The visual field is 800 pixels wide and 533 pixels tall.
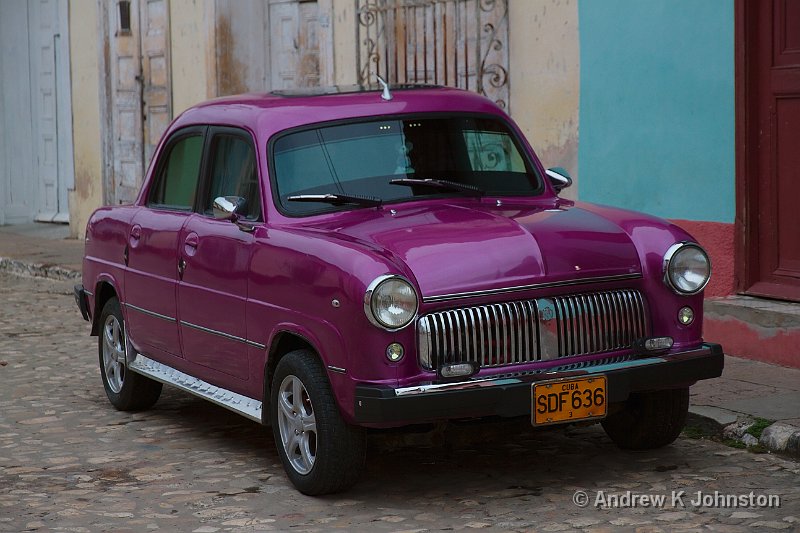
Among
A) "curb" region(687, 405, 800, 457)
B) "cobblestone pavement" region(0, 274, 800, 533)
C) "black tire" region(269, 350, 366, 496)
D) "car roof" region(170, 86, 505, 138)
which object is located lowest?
"cobblestone pavement" region(0, 274, 800, 533)

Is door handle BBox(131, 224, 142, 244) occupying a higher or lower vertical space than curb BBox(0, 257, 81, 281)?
higher

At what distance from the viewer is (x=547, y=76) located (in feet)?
36.3

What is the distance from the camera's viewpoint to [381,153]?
21.9 ft

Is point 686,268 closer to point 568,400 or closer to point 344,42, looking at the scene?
point 568,400

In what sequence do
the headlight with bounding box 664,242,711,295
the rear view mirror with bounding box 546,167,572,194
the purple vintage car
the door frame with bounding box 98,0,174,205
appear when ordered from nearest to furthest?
the purple vintage car → the headlight with bounding box 664,242,711,295 → the rear view mirror with bounding box 546,167,572,194 → the door frame with bounding box 98,0,174,205

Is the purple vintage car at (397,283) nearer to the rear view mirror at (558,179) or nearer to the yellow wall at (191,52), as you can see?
the rear view mirror at (558,179)

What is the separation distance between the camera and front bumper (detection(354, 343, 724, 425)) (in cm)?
548

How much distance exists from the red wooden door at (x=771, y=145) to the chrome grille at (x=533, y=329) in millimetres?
3125

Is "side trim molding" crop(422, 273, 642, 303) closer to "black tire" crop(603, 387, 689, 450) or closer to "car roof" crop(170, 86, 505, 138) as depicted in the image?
"black tire" crop(603, 387, 689, 450)

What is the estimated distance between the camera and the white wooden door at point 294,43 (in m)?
15.1

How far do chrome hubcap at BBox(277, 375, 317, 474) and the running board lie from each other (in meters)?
0.22

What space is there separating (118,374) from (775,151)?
424 centimetres

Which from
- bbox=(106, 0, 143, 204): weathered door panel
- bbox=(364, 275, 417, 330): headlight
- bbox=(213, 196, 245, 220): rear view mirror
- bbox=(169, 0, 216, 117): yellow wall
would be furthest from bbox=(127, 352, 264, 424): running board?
bbox=(106, 0, 143, 204): weathered door panel

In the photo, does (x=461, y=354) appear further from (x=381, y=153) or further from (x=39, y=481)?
(x=39, y=481)
